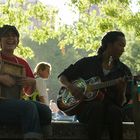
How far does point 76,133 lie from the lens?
5098 mm

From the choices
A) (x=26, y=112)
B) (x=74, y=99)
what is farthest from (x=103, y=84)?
(x=26, y=112)

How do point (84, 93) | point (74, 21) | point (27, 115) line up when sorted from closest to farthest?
point (27, 115) → point (84, 93) → point (74, 21)

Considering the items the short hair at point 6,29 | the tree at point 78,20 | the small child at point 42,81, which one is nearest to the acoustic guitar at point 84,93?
the short hair at point 6,29

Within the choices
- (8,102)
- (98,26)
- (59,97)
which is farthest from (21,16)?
(8,102)

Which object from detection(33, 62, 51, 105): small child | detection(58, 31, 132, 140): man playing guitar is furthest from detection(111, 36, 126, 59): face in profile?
detection(33, 62, 51, 105): small child

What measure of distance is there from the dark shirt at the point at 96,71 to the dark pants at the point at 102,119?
0.34 metres

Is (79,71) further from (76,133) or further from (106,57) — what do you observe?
(76,133)

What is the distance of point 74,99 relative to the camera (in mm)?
5363

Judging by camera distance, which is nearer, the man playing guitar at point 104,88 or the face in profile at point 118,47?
the man playing guitar at point 104,88

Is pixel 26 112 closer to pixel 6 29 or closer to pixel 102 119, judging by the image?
pixel 102 119

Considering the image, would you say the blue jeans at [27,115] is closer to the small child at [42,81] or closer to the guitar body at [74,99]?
the guitar body at [74,99]

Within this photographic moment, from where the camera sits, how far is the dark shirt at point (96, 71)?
17.0ft

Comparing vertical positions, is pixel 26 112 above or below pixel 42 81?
below

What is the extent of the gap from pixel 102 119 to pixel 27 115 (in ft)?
2.72
